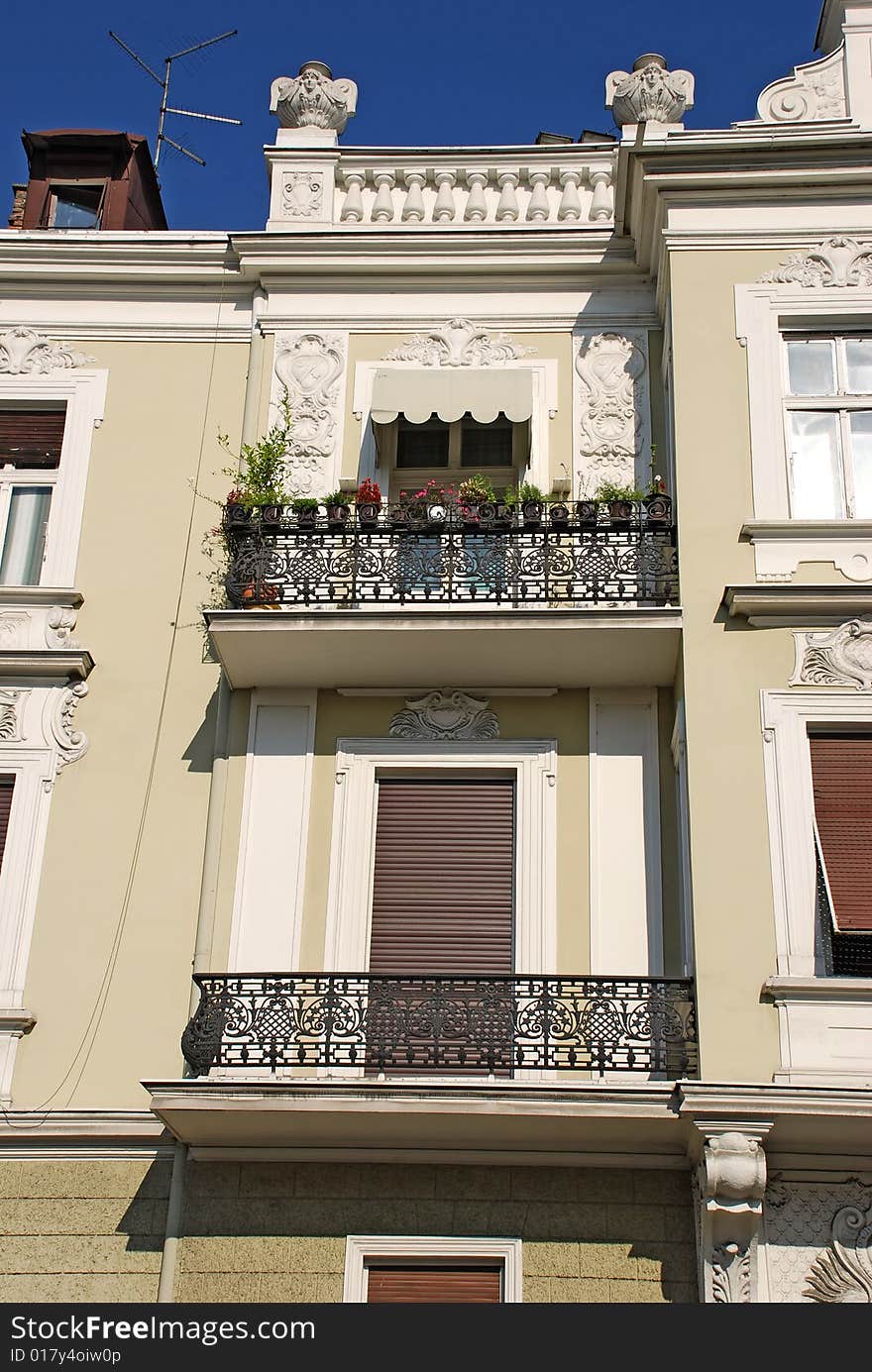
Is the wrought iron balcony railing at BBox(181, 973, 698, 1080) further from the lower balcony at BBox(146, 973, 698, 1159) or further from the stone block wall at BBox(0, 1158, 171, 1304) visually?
the stone block wall at BBox(0, 1158, 171, 1304)

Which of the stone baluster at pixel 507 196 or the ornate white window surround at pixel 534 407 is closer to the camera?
the ornate white window surround at pixel 534 407

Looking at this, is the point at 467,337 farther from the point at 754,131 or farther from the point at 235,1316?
the point at 235,1316

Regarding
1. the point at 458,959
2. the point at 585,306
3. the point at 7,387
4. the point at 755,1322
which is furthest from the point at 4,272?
the point at 755,1322

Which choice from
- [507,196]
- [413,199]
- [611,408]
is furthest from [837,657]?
[413,199]

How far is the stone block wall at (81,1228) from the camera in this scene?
10.8m

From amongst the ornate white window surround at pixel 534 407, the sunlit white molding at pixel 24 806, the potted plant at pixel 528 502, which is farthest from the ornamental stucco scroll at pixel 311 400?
the sunlit white molding at pixel 24 806

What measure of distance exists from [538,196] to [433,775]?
18.3 ft

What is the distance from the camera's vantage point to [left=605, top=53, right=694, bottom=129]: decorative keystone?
1451cm

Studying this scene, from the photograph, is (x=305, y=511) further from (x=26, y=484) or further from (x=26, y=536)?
(x=26, y=484)

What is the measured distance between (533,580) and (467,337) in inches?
113

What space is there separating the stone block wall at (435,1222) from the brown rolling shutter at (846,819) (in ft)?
6.96

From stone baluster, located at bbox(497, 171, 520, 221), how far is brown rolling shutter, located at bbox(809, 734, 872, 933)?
5.87 meters

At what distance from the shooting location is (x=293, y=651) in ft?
41.1

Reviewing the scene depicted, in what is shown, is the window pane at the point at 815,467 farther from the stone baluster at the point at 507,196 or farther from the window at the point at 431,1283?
the window at the point at 431,1283
